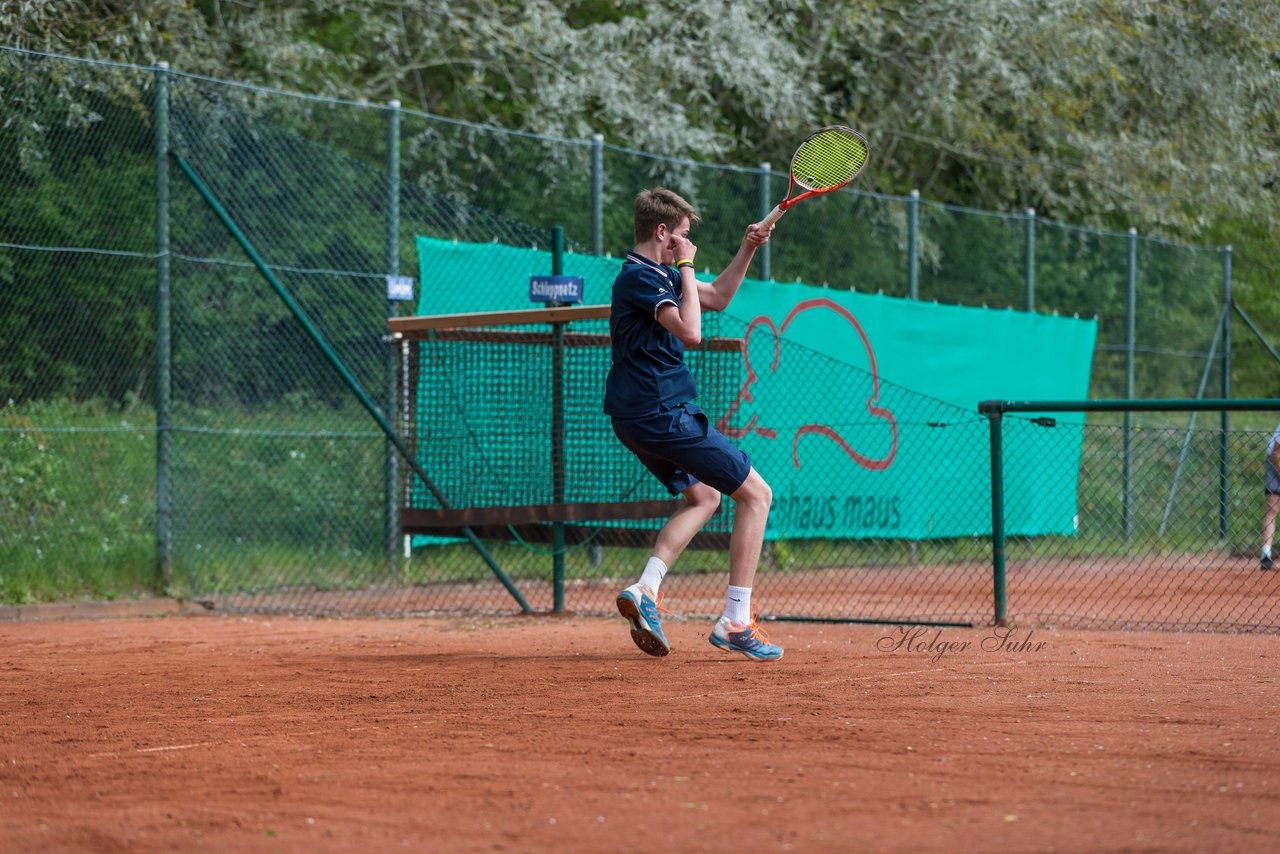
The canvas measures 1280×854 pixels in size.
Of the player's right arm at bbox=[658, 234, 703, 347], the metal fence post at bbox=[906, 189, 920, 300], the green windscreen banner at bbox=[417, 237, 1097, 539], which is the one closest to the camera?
the player's right arm at bbox=[658, 234, 703, 347]

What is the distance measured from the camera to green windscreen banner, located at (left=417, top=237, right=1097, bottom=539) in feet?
34.3

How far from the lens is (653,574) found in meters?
6.57

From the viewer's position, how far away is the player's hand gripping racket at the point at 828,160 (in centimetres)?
714

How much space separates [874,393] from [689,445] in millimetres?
6075

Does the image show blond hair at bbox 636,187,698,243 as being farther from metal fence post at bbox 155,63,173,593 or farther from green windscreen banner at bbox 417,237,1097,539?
metal fence post at bbox 155,63,173,593

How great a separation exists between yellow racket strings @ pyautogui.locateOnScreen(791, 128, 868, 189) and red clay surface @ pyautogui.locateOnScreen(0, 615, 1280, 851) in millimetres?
2101

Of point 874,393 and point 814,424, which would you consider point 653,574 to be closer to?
point 814,424

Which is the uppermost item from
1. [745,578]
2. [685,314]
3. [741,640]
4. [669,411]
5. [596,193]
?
[596,193]

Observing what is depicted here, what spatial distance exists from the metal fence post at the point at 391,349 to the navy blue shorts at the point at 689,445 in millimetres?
3696

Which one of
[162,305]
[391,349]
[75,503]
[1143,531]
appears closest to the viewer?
[75,503]

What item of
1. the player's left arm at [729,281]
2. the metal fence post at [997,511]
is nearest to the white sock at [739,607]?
the player's left arm at [729,281]

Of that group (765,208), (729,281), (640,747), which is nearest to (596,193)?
(765,208)

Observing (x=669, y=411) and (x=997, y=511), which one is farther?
(x=997, y=511)

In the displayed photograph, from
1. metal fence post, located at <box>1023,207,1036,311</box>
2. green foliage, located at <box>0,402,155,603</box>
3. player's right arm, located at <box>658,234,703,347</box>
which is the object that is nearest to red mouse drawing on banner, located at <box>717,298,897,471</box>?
metal fence post, located at <box>1023,207,1036,311</box>
